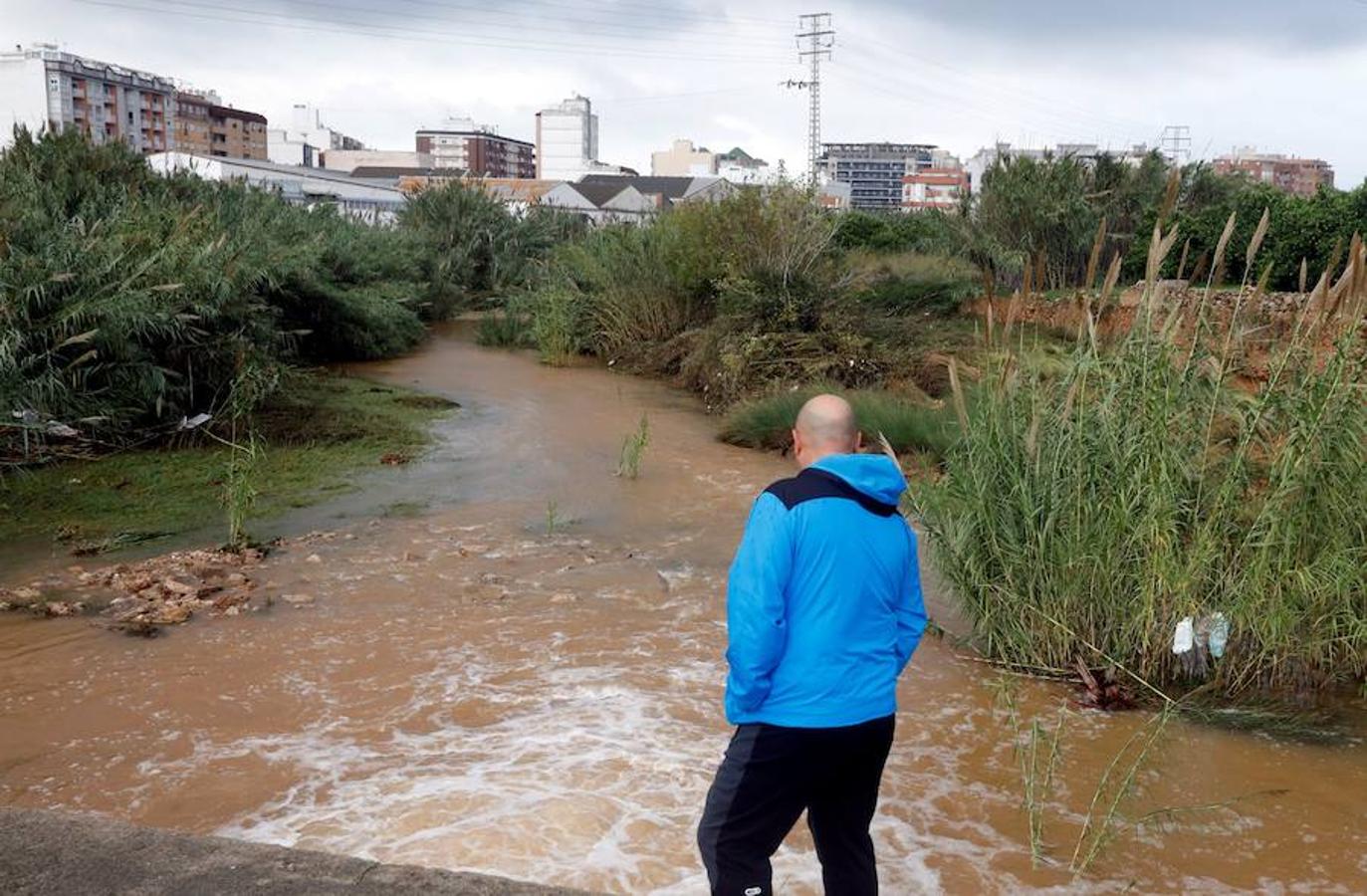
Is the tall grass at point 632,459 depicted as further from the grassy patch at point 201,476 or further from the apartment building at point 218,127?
the apartment building at point 218,127

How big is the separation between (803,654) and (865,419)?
8.41 metres

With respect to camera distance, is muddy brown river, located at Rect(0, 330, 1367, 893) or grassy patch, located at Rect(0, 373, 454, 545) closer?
muddy brown river, located at Rect(0, 330, 1367, 893)

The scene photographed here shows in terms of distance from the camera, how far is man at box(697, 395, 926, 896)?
2.99 meters

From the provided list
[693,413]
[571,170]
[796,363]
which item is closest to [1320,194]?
[796,363]

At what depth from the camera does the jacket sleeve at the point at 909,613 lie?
324cm

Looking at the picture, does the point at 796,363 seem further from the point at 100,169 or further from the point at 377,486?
the point at 100,169

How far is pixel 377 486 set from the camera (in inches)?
400

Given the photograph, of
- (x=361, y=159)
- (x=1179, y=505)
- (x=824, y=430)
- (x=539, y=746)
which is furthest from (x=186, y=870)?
(x=361, y=159)

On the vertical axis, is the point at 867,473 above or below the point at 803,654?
above

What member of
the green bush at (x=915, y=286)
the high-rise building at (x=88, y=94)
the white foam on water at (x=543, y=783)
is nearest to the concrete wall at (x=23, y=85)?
the high-rise building at (x=88, y=94)

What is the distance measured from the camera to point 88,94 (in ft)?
281

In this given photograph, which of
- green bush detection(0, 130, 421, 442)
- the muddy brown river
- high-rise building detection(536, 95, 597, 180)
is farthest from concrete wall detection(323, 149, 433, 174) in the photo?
the muddy brown river

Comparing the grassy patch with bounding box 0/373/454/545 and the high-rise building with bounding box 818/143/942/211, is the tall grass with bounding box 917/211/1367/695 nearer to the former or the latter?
the grassy patch with bounding box 0/373/454/545

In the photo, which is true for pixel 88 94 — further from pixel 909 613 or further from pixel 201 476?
Answer: pixel 909 613
